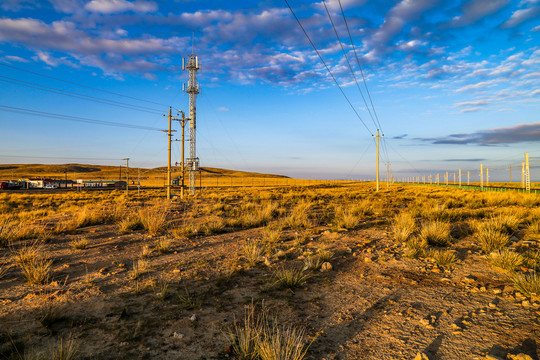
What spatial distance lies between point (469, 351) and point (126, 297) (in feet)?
18.2

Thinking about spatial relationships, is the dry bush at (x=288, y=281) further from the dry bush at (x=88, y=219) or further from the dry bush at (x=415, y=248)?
the dry bush at (x=88, y=219)

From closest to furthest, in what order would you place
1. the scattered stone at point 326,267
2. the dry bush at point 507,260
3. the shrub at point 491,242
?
the dry bush at point 507,260
the scattered stone at point 326,267
the shrub at point 491,242

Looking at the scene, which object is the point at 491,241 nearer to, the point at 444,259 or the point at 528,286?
the point at 444,259

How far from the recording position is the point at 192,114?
34.6 metres

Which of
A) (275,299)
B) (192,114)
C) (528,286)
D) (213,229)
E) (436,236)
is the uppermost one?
(192,114)

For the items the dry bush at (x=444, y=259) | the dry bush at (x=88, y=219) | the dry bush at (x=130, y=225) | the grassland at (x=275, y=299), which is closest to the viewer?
the grassland at (x=275, y=299)

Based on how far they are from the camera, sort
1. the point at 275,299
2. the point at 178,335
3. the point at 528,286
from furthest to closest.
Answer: the point at 275,299
the point at 528,286
the point at 178,335

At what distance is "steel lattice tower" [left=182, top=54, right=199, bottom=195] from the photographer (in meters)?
33.2

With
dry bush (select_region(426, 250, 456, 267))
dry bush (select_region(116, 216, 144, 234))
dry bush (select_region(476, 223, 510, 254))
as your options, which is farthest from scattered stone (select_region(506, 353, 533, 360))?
dry bush (select_region(116, 216, 144, 234))

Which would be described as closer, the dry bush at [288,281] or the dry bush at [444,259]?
the dry bush at [288,281]

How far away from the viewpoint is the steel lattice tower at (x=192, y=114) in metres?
33.2

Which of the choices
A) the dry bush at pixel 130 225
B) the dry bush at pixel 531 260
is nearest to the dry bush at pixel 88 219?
the dry bush at pixel 130 225

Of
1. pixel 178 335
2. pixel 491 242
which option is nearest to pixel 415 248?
pixel 491 242

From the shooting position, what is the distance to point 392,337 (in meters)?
3.88
